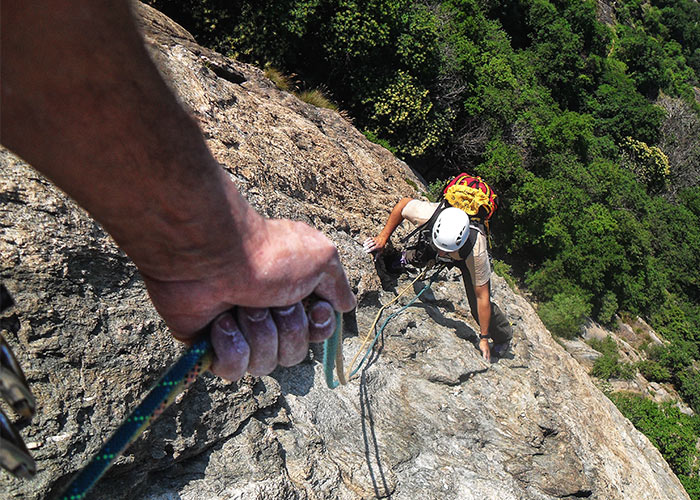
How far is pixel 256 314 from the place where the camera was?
50.5 inches

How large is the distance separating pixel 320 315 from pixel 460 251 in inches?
132

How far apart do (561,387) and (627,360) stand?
14573mm

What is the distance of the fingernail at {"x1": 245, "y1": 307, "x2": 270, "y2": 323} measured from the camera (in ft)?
4.21

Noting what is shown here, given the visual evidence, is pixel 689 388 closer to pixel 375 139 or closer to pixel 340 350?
pixel 375 139

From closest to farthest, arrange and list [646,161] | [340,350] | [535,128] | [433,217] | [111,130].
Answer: [111,130] → [340,350] → [433,217] → [535,128] → [646,161]

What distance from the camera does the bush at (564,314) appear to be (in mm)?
14094

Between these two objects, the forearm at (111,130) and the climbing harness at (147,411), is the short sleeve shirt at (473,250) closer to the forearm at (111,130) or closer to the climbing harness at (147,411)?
the climbing harness at (147,411)

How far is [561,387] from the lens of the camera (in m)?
4.66

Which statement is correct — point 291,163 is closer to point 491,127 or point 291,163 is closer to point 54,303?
point 54,303

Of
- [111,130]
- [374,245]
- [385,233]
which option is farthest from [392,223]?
[111,130]

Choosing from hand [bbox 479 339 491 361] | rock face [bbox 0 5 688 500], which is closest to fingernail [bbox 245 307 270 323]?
rock face [bbox 0 5 688 500]

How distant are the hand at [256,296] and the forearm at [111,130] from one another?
85mm

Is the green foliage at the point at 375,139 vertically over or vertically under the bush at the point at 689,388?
over

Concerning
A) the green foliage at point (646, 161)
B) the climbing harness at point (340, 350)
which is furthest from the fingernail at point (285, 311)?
the green foliage at point (646, 161)
